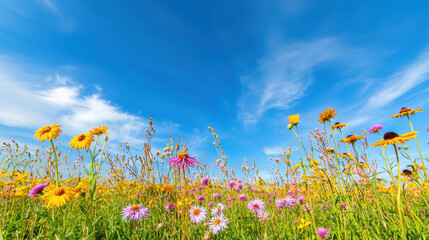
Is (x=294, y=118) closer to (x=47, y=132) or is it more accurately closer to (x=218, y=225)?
(x=218, y=225)

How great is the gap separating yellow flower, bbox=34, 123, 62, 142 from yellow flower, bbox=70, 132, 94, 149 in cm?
19

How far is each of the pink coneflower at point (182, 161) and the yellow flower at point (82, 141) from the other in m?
0.92

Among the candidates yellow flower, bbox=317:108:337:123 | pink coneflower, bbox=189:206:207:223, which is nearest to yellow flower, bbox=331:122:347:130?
yellow flower, bbox=317:108:337:123

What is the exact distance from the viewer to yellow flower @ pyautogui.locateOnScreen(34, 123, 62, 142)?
7.23ft

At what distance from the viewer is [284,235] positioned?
2.25m

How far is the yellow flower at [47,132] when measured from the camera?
2.20 meters

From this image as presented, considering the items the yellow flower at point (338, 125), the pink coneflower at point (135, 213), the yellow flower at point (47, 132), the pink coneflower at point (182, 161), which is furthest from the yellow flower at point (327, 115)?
the yellow flower at point (47, 132)

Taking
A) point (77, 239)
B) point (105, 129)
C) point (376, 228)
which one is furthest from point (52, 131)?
point (376, 228)

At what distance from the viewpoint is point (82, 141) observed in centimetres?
220

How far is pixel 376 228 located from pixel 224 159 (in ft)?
6.94

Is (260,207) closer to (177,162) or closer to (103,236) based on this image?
(177,162)

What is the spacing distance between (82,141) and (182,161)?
1147 millimetres

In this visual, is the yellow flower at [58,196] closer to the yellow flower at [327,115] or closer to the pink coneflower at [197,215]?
the pink coneflower at [197,215]

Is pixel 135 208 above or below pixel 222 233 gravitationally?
above
